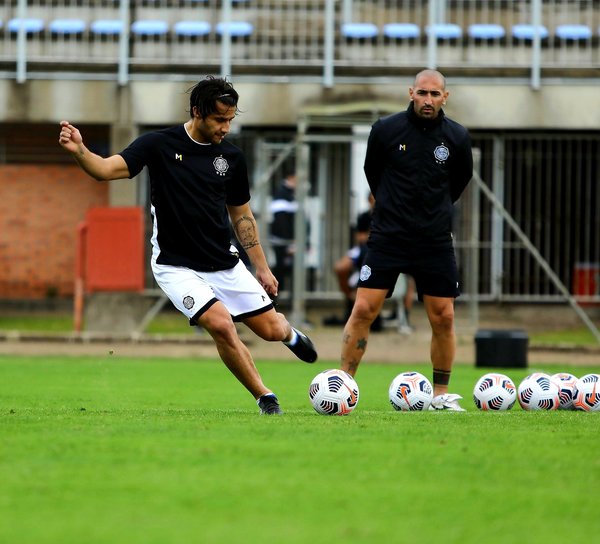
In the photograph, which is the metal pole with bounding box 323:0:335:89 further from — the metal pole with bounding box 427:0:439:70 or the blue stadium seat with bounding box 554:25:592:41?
the blue stadium seat with bounding box 554:25:592:41

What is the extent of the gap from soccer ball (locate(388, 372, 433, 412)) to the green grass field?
1.49 ft

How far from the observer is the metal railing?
2439 centimetres

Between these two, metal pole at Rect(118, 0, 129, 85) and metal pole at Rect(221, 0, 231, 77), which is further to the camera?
metal pole at Rect(118, 0, 129, 85)

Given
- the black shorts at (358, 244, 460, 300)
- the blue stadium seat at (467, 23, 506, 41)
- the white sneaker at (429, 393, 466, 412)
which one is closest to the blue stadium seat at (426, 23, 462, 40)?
the blue stadium seat at (467, 23, 506, 41)

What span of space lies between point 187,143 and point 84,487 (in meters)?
4.03

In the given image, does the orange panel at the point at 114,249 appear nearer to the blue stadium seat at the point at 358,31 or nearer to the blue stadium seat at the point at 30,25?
the blue stadium seat at the point at 30,25

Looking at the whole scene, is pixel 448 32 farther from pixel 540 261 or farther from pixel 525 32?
pixel 540 261

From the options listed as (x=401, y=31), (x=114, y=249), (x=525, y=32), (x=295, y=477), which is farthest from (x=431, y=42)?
(x=295, y=477)

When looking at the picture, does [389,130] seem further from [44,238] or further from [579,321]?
[44,238]

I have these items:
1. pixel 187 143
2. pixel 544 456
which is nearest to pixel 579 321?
pixel 187 143

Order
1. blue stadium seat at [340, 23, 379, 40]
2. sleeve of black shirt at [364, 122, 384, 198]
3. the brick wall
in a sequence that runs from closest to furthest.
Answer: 1. sleeve of black shirt at [364, 122, 384, 198]
2. blue stadium seat at [340, 23, 379, 40]
3. the brick wall

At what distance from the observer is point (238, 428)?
8172mm

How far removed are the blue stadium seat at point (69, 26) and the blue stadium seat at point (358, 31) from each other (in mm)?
4472

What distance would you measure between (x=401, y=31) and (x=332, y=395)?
1614 centimetres
